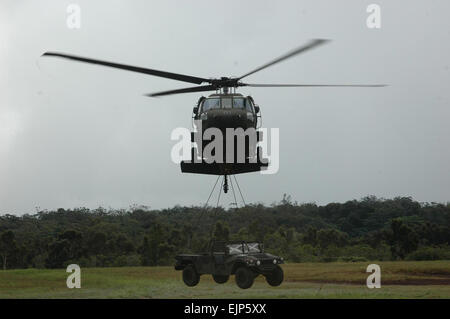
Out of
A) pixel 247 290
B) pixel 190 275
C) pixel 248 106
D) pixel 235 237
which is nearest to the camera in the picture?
pixel 248 106

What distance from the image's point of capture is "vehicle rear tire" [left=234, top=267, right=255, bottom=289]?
659 inches

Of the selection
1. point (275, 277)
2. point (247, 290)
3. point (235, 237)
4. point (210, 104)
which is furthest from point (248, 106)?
point (235, 237)

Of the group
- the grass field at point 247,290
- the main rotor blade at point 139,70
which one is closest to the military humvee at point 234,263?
the grass field at point 247,290

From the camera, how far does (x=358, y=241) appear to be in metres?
60.7

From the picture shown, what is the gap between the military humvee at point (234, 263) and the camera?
16.9 m

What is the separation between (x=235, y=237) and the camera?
152ft

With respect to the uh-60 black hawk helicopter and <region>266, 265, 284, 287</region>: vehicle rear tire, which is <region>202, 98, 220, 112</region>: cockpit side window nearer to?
the uh-60 black hawk helicopter

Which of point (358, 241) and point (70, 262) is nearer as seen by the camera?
point (70, 262)

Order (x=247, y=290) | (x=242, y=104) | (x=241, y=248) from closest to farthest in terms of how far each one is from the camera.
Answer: (x=241, y=248), (x=242, y=104), (x=247, y=290)

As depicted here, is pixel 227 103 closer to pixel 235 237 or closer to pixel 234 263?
pixel 234 263

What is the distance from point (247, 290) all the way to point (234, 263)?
271 centimetres

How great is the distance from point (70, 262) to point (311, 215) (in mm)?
30393
